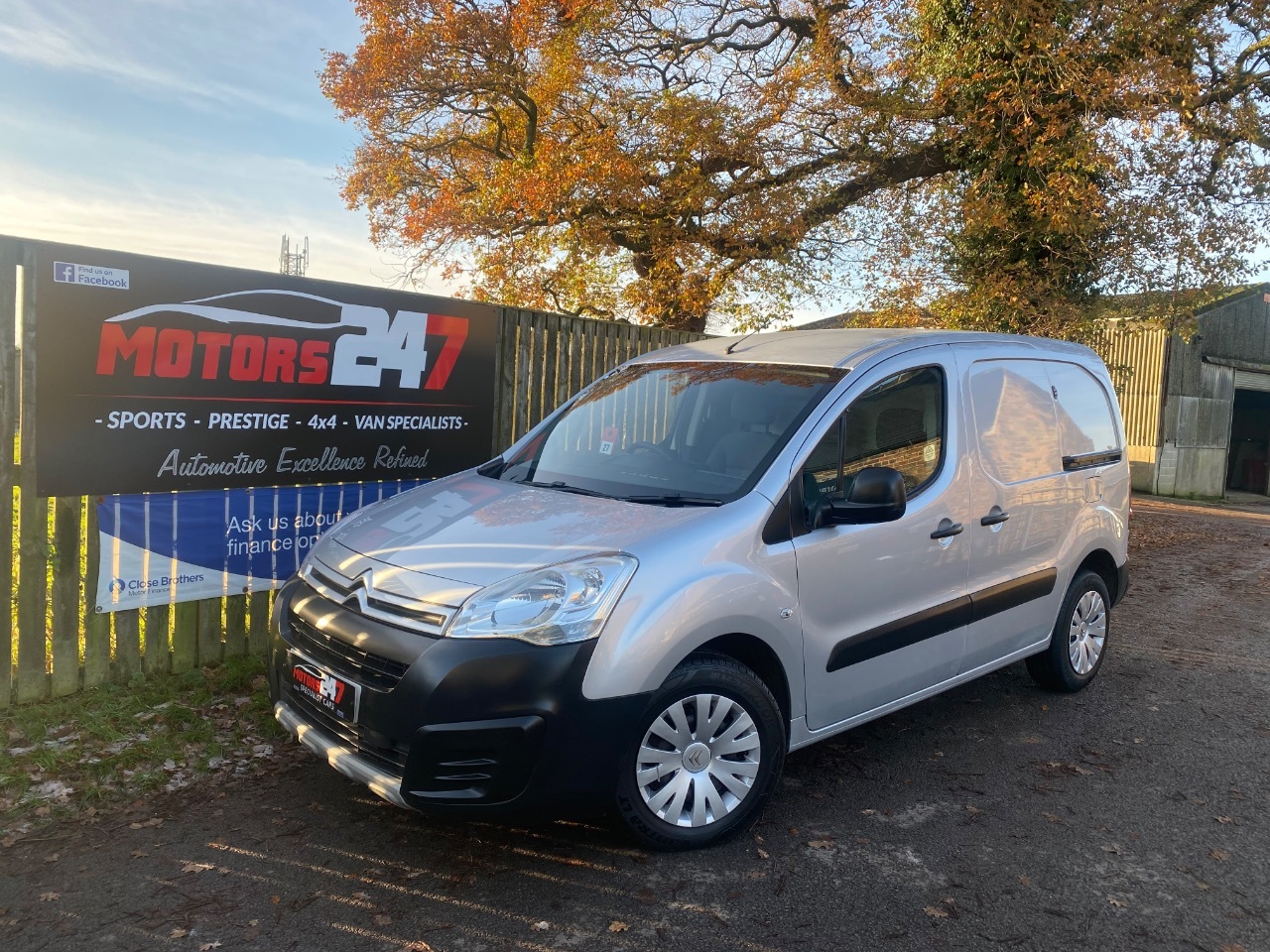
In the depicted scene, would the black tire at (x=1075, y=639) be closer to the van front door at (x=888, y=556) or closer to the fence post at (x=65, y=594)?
the van front door at (x=888, y=556)

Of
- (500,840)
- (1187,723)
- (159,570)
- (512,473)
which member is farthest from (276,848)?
(1187,723)

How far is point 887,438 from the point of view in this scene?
4281 mm

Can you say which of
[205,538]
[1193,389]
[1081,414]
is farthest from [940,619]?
[1193,389]

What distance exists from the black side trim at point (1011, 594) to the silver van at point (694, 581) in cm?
2

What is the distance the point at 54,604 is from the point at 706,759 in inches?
137

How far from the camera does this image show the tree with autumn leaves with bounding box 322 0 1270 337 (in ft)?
37.2

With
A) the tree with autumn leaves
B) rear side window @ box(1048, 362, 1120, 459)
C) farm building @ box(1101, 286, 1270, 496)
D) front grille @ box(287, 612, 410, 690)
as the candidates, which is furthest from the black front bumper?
farm building @ box(1101, 286, 1270, 496)

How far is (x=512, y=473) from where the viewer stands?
14.8ft

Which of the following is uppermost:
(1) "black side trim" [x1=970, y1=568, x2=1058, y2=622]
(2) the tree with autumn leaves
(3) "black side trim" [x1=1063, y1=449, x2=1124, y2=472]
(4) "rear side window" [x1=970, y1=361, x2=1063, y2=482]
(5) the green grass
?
(2) the tree with autumn leaves

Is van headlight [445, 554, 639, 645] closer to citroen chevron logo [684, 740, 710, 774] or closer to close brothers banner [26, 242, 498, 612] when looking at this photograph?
citroen chevron logo [684, 740, 710, 774]

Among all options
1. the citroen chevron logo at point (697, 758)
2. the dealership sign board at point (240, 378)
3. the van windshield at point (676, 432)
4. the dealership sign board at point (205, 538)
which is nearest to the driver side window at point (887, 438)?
the van windshield at point (676, 432)

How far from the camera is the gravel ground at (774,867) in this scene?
300cm

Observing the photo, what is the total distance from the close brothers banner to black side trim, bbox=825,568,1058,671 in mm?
3495

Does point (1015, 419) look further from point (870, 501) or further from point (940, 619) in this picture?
point (870, 501)
